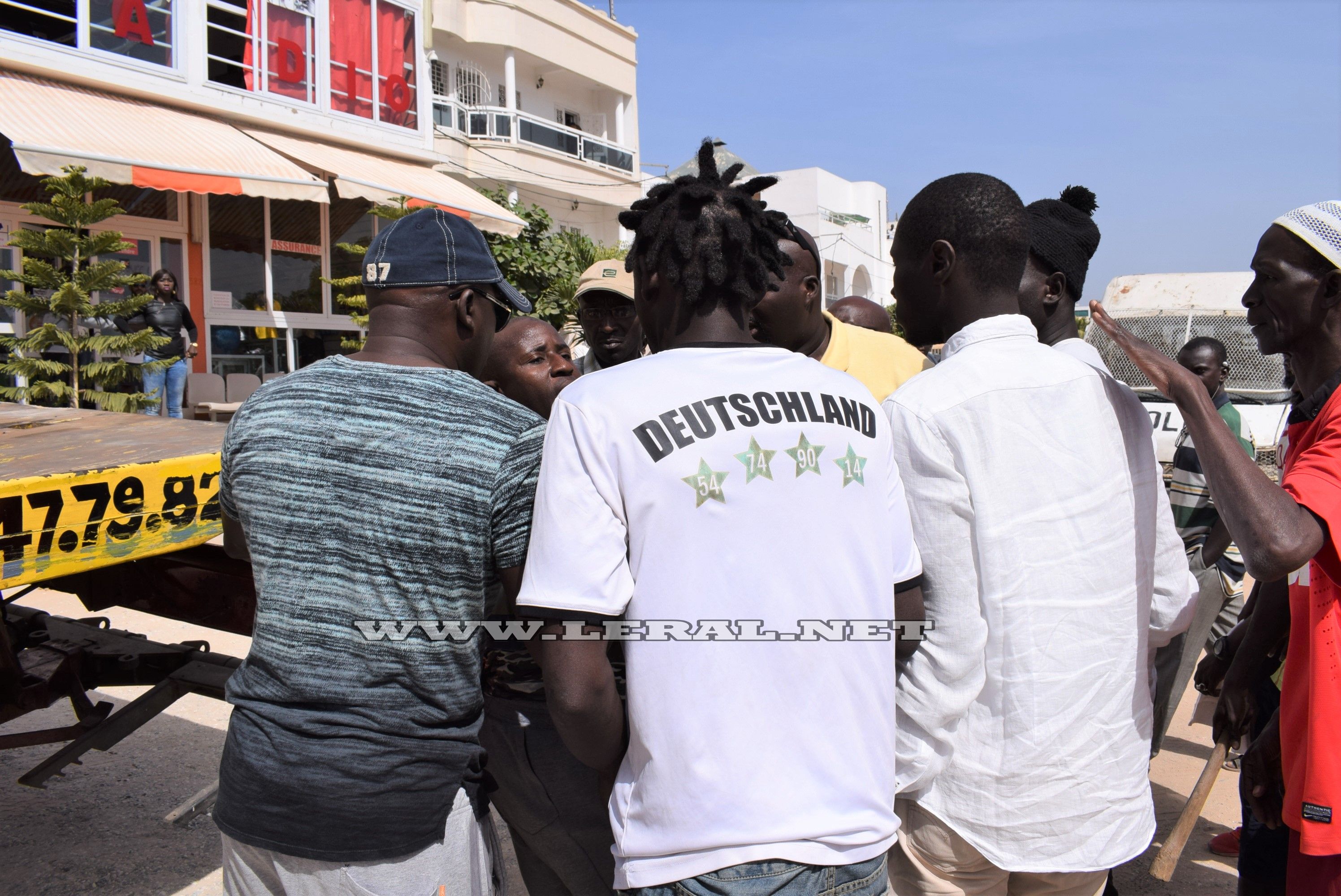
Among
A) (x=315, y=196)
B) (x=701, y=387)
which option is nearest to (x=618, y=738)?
(x=701, y=387)

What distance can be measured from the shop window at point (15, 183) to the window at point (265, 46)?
8.36 feet

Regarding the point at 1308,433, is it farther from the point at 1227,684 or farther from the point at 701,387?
the point at 701,387

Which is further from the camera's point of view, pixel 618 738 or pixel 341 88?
pixel 341 88

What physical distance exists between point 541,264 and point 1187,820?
1241cm

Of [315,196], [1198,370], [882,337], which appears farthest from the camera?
[315,196]

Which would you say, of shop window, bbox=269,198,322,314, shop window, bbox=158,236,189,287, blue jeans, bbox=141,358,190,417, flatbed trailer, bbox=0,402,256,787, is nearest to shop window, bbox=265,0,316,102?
shop window, bbox=269,198,322,314

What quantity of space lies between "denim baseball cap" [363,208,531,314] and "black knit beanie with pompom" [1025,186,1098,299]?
1.35m

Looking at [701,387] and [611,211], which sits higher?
[611,211]

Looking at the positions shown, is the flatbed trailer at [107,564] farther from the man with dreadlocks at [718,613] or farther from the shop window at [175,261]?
the shop window at [175,261]

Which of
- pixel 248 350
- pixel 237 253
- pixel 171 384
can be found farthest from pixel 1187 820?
pixel 237 253

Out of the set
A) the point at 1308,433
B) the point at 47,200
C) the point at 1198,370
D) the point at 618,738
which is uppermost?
the point at 47,200

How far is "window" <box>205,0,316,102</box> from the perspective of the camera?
11961mm

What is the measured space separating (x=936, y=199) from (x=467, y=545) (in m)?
1.14

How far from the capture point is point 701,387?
1.34 metres
